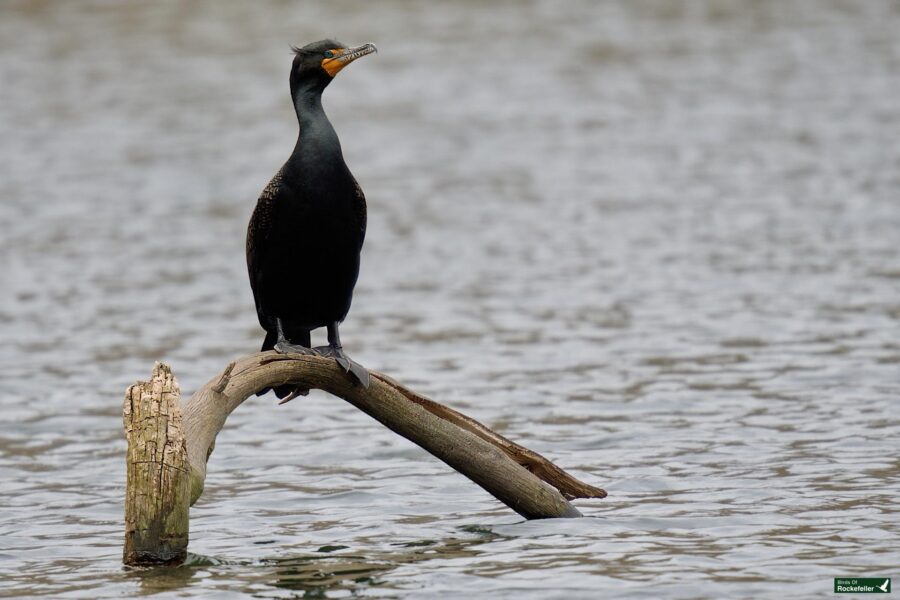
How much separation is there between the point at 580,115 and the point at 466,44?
14.6 ft

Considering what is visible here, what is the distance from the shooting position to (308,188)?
6.72m

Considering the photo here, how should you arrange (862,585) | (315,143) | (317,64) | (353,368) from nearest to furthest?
(862,585), (353,368), (315,143), (317,64)

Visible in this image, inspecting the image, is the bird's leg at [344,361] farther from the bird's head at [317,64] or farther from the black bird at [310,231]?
the bird's head at [317,64]

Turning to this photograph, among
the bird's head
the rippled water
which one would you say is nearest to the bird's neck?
the bird's head

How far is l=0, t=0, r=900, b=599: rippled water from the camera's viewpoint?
6.98 metres

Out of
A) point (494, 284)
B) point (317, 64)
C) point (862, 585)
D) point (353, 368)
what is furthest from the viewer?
point (494, 284)

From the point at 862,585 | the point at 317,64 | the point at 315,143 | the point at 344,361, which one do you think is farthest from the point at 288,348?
the point at 862,585

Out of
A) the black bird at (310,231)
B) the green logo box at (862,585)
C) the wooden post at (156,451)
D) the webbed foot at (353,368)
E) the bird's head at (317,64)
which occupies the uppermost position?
the bird's head at (317,64)

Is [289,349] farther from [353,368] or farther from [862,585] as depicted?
[862,585]

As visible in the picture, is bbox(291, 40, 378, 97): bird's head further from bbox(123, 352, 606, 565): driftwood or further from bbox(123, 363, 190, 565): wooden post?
bbox(123, 363, 190, 565): wooden post

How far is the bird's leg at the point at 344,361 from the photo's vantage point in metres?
6.55

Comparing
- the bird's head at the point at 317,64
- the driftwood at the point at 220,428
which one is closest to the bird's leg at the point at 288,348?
the driftwood at the point at 220,428

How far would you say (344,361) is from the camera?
6.60 m

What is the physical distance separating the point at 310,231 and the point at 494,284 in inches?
302
